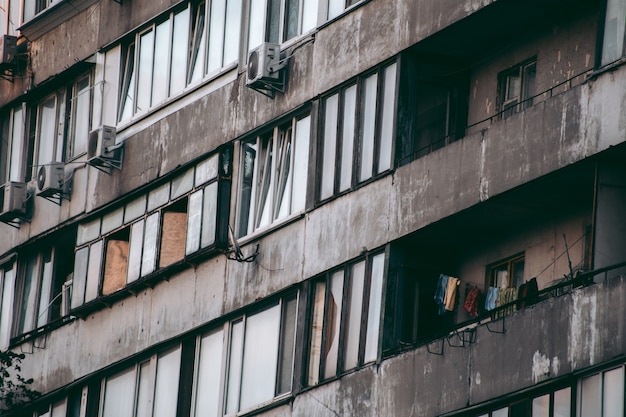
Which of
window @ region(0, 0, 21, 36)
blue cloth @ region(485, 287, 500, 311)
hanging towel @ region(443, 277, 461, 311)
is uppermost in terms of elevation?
window @ region(0, 0, 21, 36)

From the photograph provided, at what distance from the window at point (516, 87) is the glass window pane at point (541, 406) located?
4.84 meters

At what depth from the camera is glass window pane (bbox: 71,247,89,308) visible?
38.8 metres

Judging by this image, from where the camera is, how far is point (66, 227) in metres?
40.1

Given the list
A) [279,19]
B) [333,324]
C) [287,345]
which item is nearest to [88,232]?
[279,19]

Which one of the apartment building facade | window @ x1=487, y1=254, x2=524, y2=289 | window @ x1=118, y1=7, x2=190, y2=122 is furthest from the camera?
window @ x1=118, y1=7, x2=190, y2=122

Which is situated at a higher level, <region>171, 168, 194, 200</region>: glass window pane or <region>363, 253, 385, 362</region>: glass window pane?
<region>171, 168, 194, 200</region>: glass window pane

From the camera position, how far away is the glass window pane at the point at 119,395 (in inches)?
1449

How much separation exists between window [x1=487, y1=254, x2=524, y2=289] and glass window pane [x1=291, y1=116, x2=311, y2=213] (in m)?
3.86

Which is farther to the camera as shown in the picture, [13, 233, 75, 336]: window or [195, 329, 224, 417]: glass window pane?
[13, 233, 75, 336]: window

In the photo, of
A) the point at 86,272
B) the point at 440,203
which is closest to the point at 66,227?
the point at 86,272

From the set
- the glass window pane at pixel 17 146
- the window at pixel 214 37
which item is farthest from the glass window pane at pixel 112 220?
the glass window pane at pixel 17 146

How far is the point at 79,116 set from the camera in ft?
133

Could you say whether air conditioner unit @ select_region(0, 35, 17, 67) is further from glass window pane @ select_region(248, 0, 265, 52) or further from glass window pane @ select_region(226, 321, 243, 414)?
glass window pane @ select_region(226, 321, 243, 414)

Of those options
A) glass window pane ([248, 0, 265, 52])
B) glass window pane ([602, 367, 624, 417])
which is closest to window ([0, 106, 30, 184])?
glass window pane ([248, 0, 265, 52])
